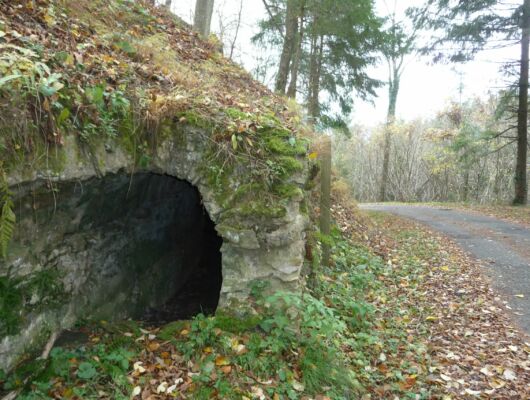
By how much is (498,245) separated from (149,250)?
26.7 ft

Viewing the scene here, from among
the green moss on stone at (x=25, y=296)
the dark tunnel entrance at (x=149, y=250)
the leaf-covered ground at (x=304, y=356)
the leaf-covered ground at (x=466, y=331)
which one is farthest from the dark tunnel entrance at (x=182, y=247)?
the leaf-covered ground at (x=466, y=331)

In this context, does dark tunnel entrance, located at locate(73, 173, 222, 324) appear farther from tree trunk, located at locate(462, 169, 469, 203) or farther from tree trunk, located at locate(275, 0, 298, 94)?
tree trunk, located at locate(462, 169, 469, 203)

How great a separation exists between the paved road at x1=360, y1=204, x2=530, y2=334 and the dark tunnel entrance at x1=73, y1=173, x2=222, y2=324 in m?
→ 5.10

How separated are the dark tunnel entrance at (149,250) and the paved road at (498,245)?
16.7 ft

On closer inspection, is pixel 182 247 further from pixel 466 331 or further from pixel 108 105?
pixel 466 331

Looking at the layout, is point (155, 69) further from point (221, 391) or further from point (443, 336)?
point (443, 336)

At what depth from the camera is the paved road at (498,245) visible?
6333 mm

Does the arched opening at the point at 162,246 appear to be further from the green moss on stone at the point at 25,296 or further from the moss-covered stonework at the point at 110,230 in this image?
the green moss on stone at the point at 25,296

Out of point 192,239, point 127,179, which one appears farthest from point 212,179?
point 192,239

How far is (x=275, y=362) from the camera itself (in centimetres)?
382

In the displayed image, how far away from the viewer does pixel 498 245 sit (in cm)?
890

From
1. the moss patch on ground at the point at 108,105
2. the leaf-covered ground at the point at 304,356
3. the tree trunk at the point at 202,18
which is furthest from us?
the tree trunk at the point at 202,18

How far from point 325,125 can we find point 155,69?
31.7 ft

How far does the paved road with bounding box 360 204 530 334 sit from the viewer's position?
6.33 metres
